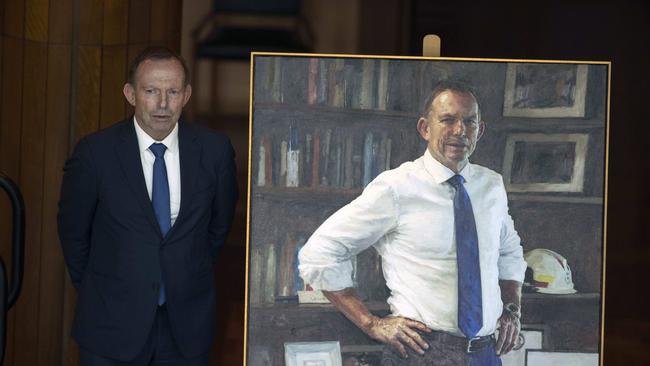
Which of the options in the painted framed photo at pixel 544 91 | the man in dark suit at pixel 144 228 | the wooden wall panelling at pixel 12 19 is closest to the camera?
the man in dark suit at pixel 144 228

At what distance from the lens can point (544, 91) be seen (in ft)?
14.1

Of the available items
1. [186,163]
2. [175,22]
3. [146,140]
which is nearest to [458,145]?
[186,163]

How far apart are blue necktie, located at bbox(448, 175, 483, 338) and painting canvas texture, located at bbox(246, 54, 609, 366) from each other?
5.3 inches

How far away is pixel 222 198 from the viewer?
14.3 feet

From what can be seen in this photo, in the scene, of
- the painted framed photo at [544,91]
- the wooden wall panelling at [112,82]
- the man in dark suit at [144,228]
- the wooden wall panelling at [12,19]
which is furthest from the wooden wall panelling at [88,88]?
the painted framed photo at [544,91]

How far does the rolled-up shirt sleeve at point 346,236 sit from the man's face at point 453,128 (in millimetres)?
199

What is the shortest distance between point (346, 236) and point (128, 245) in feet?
2.19

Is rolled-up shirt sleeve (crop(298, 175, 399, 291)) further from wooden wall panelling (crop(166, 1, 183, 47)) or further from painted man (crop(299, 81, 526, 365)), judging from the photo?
wooden wall panelling (crop(166, 1, 183, 47))

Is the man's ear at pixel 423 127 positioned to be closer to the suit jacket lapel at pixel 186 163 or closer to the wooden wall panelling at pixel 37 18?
the suit jacket lapel at pixel 186 163

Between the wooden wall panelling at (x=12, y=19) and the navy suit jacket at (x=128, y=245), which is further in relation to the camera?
the wooden wall panelling at (x=12, y=19)

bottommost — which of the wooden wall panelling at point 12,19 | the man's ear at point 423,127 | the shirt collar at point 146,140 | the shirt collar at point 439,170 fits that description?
the shirt collar at point 439,170

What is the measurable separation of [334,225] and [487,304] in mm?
535

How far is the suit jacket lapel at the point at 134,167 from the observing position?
165 inches

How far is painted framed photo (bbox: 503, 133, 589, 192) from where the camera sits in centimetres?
430
